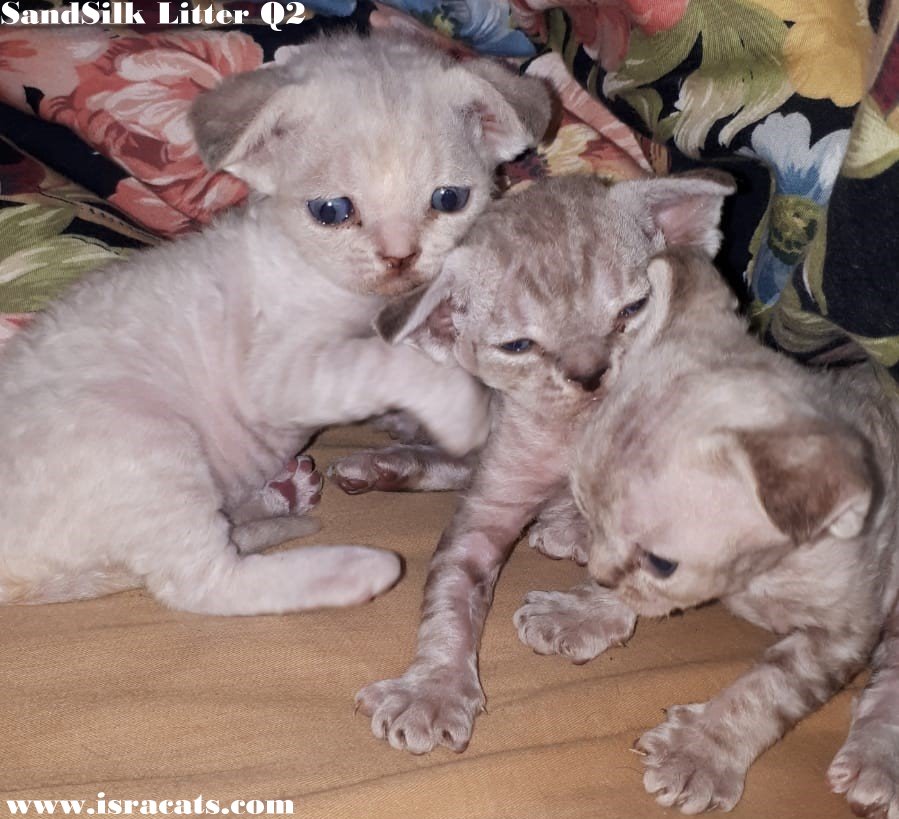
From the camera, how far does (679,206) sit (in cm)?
229

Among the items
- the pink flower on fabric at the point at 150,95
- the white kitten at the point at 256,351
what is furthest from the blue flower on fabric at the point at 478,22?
the pink flower on fabric at the point at 150,95

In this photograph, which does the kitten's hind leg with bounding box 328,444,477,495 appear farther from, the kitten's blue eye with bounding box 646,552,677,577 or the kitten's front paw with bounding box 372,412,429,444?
the kitten's blue eye with bounding box 646,552,677,577

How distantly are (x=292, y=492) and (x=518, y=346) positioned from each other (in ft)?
2.50

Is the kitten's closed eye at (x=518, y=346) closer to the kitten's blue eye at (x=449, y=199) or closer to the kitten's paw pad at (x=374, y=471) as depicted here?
the kitten's blue eye at (x=449, y=199)

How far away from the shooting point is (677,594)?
183 cm

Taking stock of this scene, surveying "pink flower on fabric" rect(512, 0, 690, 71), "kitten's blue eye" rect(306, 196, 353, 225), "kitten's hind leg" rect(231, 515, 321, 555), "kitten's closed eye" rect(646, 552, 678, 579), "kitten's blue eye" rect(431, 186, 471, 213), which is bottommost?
"kitten's hind leg" rect(231, 515, 321, 555)

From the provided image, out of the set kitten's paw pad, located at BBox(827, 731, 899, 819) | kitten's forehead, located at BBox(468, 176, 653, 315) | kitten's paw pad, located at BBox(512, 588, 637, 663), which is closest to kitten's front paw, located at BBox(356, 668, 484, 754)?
kitten's paw pad, located at BBox(512, 588, 637, 663)

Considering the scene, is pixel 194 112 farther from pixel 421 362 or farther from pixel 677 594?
pixel 677 594

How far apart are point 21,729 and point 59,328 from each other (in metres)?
0.96

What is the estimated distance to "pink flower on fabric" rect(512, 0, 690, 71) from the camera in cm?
225

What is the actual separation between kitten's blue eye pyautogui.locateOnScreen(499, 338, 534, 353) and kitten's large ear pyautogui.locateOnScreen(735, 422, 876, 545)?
0.62m

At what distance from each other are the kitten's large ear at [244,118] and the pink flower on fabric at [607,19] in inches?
28.6

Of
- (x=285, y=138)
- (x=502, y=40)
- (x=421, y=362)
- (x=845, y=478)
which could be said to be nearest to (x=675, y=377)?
(x=845, y=478)

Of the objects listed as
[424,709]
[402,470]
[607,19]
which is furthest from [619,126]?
[424,709]
